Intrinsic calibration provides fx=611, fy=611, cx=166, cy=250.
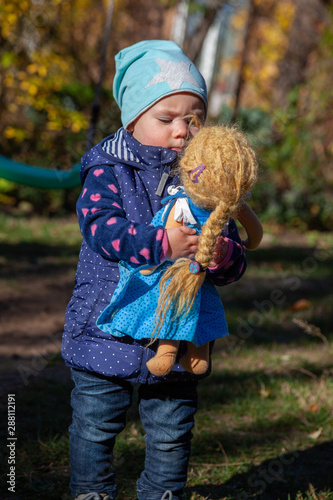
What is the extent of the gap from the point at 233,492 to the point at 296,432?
2.12 feet

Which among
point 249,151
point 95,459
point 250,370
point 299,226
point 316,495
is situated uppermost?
point 249,151

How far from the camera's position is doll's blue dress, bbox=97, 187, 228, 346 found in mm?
1712

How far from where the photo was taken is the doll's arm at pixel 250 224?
5.94ft

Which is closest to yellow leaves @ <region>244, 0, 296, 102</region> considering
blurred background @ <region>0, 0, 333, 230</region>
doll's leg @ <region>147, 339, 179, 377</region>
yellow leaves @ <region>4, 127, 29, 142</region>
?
blurred background @ <region>0, 0, 333, 230</region>

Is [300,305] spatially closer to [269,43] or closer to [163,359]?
[163,359]

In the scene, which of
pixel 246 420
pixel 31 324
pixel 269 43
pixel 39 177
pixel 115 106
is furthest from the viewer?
pixel 269 43

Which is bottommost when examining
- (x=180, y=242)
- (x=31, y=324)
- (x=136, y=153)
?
(x=31, y=324)

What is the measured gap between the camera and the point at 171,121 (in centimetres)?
185

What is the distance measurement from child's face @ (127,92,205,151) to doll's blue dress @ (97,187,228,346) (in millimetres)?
163

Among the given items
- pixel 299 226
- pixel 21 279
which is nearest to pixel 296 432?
pixel 21 279

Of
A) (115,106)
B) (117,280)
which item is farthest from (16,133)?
(117,280)

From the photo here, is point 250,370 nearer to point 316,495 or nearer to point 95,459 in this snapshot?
point 316,495

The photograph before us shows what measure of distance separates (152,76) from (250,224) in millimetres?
540

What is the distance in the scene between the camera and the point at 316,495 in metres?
2.40
